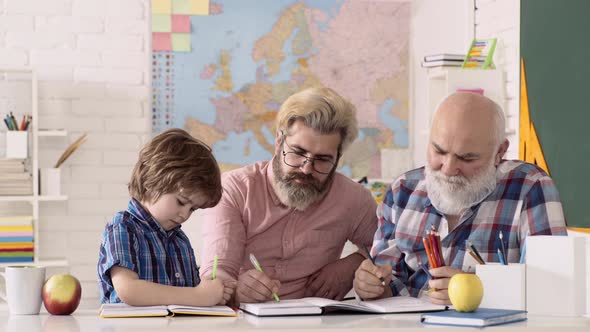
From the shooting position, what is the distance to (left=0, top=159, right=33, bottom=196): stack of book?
15.5 feet

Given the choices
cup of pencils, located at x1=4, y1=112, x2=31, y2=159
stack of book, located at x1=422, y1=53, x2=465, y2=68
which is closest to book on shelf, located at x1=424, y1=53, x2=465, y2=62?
stack of book, located at x1=422, y1=53, x2=465, y2=68

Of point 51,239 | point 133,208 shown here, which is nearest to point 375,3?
point 51,239

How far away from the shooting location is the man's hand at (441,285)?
83.1 inches

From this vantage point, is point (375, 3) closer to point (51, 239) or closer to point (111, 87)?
point (111, 87)

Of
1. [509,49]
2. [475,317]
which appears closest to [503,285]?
[475,317]

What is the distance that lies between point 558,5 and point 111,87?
2.65 meters

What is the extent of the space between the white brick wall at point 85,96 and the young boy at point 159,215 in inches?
112

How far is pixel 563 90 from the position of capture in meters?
3.77

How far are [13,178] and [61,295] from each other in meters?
2.98

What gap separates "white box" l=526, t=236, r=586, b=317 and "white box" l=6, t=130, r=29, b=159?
3.45 m

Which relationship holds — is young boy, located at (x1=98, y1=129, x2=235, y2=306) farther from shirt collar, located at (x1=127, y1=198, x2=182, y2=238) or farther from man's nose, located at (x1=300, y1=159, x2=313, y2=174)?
man's nose, located at (x1=300, y1=159, x2=313, y2=174)

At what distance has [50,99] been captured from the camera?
16.5 feet

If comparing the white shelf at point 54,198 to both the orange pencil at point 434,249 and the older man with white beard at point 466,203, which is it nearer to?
the older man with white beard at point 466,203

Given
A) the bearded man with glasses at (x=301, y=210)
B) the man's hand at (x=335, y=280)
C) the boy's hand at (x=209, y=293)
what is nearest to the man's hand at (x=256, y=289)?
the boy's hand at (x=209, y=293)
